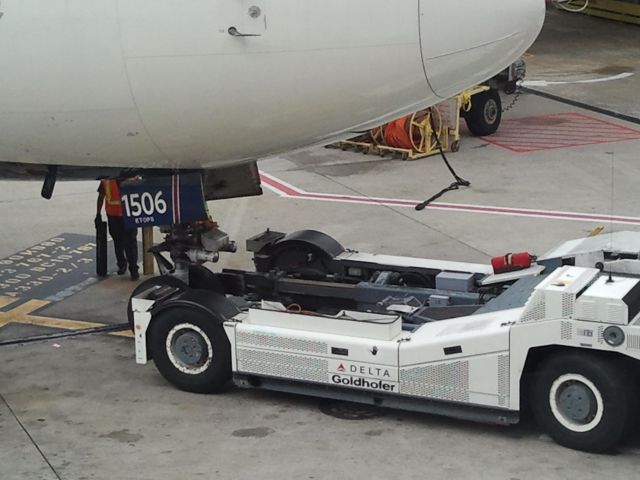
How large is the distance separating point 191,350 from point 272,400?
29.8 inches

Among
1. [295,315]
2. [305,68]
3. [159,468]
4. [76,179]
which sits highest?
[305,68]

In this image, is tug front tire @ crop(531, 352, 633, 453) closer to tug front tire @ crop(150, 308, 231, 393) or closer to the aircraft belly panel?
the aircraft belly panel

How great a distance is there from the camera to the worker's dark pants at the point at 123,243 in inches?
510

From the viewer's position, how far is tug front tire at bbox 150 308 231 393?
31.2ft

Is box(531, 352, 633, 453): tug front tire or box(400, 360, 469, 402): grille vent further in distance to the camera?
box(400, 360, 469, 402): grille vent

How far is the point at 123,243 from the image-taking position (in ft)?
42.9

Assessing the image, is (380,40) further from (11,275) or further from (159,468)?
(11,275)

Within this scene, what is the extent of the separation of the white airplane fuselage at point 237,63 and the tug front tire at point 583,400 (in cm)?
210

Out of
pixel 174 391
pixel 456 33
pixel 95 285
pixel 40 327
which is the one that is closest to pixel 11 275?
pixel 95 285

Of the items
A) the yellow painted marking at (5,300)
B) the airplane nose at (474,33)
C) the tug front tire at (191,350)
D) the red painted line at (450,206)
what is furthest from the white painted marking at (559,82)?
the airplane nose at (474,33)

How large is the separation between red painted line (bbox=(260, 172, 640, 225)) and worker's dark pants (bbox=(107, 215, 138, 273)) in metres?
3.95

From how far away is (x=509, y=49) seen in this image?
8242 mm

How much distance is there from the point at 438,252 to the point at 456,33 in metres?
6.00

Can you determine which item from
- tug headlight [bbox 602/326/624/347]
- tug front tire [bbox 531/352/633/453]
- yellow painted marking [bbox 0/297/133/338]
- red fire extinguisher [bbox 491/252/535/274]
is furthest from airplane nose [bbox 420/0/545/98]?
yellow painted marking [bbox 0/297/133/338]
